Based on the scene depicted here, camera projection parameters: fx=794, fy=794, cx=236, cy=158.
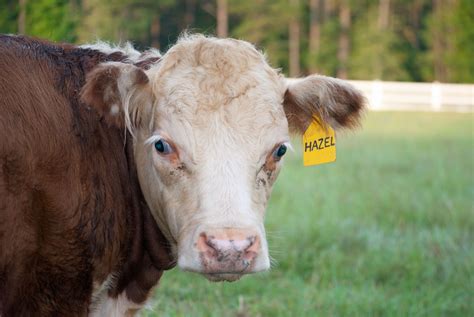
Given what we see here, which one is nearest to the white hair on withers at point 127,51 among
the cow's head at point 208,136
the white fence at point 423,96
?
the cow's head at point 208,136

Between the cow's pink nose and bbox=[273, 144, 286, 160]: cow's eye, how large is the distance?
59 centimetres

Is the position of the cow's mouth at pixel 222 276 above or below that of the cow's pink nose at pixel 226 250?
below

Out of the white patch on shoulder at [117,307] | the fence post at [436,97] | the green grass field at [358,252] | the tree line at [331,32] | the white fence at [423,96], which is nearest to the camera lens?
the white patch on shoulder at [117,307]

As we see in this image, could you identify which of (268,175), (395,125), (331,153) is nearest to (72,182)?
(268,175)

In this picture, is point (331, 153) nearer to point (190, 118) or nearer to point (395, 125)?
point (190, 118)

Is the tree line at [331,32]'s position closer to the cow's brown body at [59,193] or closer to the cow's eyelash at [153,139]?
the cow's brown body at [59,193]

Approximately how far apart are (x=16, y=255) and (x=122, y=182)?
70 cm

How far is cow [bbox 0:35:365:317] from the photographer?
3.55m

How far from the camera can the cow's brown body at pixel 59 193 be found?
3576 millimetres

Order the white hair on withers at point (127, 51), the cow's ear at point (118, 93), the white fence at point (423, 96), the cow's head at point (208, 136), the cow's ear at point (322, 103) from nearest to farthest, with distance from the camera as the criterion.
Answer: the cow's head at point (208, 136)
the cow's ear at point (118, 93)
the cow's ear at point (322, 103)
the white hair on withers at point (127, 51)
the white fence at point (423, 96)

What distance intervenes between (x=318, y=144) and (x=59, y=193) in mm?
1567

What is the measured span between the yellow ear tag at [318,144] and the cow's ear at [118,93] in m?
1.02

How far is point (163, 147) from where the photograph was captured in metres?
3.82

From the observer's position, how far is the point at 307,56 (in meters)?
51.1
